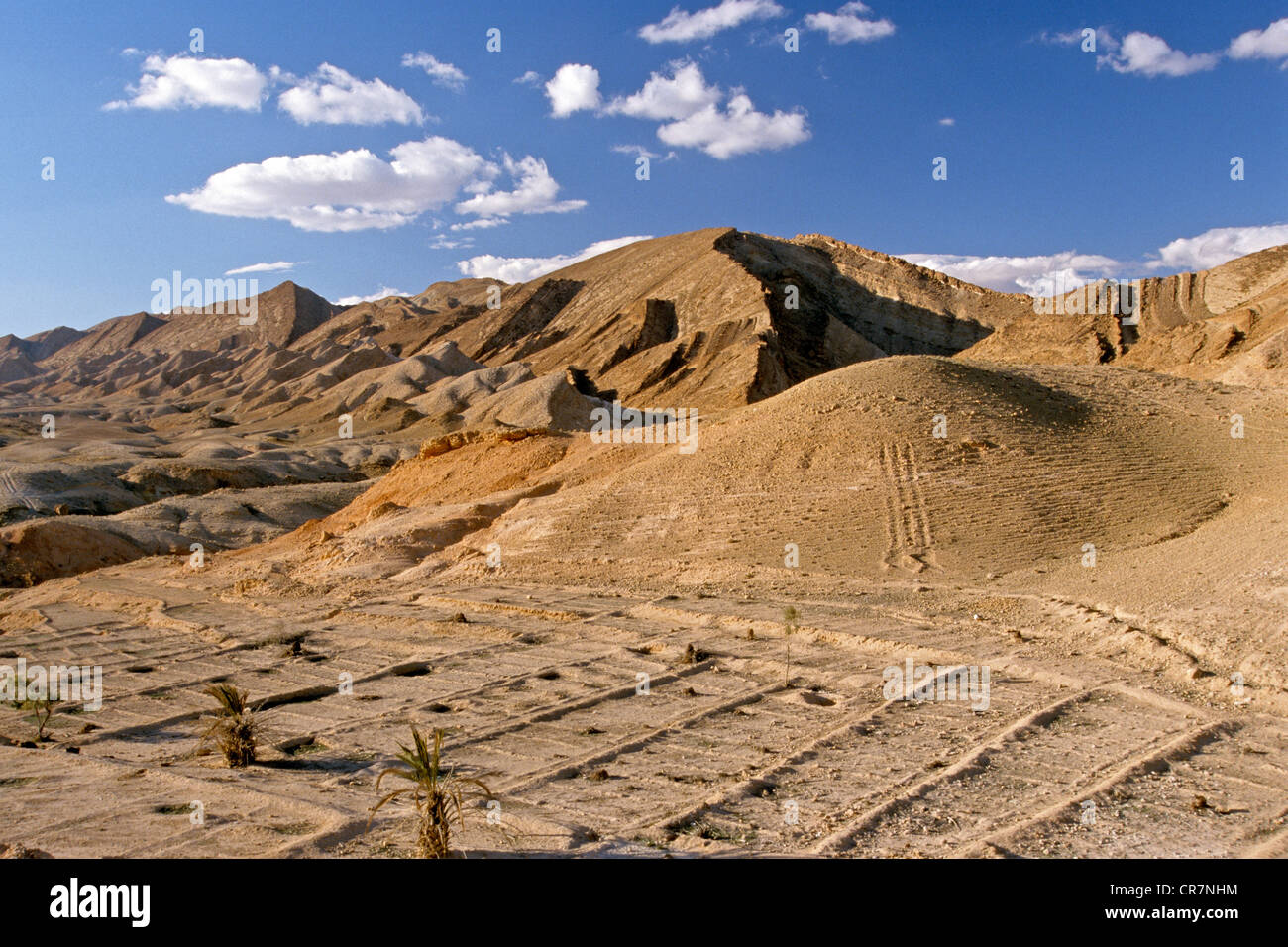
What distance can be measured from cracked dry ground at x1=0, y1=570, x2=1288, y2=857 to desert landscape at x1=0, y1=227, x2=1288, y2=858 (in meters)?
0.04

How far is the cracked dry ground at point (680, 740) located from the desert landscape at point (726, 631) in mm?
40

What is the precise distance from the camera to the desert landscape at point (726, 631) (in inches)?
206

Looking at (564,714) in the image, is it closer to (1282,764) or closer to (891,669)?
(891,669)

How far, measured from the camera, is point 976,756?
6117 millimetres

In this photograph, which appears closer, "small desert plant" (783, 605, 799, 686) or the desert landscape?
the desert landscape

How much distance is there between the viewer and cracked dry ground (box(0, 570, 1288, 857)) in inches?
193
